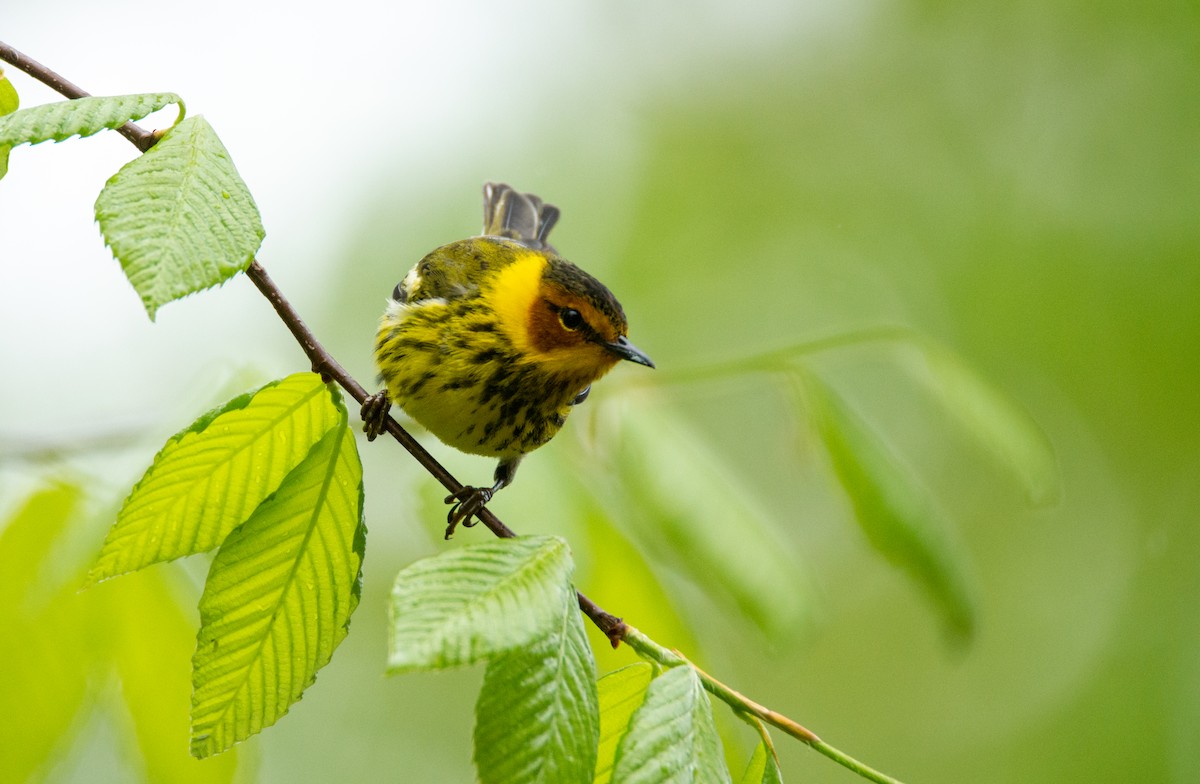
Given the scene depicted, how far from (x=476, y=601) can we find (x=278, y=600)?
1.35ft

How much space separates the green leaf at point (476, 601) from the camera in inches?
42.1

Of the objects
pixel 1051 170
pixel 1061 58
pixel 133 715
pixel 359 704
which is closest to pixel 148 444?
pixel 133 715

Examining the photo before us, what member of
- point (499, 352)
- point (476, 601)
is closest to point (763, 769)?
point (476, 601)

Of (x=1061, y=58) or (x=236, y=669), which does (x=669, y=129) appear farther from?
(x=236, y=669)

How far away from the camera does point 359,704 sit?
11008 millimetres

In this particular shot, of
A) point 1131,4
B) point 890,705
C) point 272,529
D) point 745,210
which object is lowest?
point 890,705

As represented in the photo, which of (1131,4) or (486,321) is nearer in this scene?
(486,321)

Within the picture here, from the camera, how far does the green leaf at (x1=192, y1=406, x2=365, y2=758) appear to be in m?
1.42

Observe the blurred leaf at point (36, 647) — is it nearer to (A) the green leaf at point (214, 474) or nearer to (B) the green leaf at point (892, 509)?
(A) the green leaf at point (214, 474)

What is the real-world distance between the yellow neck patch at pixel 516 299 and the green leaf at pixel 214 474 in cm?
157

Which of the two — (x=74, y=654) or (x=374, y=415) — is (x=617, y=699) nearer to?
(x=74, y=654)

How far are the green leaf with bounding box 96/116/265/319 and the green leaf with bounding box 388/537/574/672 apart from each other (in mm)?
394

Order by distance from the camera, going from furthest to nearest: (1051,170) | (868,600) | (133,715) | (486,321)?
(868,600), (1051,170), (486,321), (133,715)

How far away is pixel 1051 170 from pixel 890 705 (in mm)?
6110
